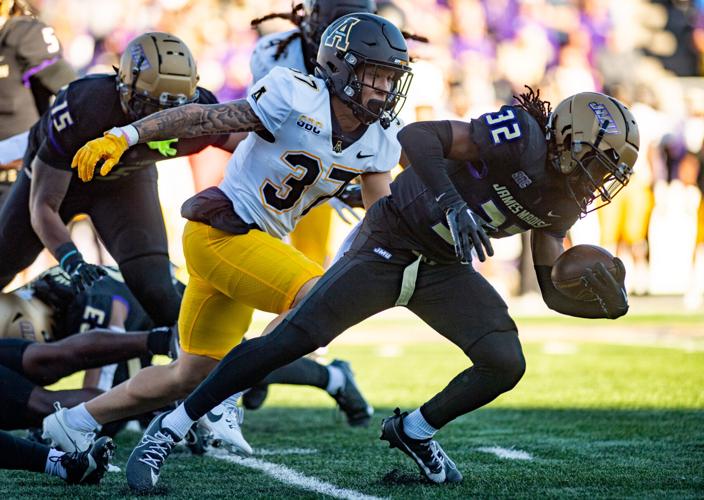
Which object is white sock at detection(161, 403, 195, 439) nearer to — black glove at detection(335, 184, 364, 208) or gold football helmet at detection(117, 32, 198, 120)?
black glove at detection(335, 184, 364, 208)

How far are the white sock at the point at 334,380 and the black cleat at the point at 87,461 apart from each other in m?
1.55

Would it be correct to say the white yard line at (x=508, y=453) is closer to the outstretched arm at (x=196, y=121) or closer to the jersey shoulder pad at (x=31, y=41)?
the outstretched arm at (x=196, y=121)

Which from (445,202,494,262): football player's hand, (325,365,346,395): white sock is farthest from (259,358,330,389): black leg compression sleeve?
(445,202,494,262): football player's hand

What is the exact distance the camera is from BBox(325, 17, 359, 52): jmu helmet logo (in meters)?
3.90

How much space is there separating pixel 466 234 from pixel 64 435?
1690 mm

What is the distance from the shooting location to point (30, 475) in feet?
13.1

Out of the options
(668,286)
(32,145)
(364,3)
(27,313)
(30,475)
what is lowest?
(668,286)

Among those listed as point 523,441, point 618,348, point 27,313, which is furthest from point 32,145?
point 618,348

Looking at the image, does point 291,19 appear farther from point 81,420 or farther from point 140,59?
point 81,420

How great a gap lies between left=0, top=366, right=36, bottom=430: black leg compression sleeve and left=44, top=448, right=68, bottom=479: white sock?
608 mm

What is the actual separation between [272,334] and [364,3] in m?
2.18

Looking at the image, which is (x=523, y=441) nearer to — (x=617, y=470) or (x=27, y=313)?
(x=617, y=470)

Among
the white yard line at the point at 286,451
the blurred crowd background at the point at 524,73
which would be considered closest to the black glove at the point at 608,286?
the white yard line at the point at 286,451

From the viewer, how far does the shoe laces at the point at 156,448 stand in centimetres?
364
